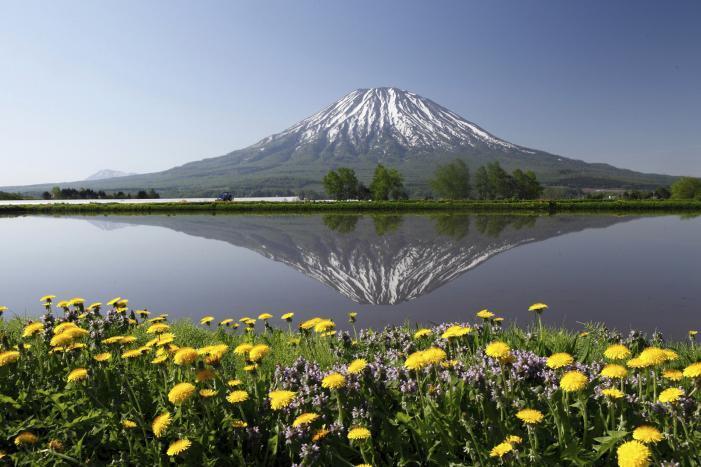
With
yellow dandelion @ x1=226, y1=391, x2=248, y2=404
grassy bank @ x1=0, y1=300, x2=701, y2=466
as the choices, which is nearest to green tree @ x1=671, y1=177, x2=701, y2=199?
grassy bank @ x1=0, y1=300, x2=701, y2=466

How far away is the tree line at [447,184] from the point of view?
124 metres

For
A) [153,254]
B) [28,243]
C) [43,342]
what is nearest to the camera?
[43,342]

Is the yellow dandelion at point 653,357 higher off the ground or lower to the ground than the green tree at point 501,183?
lower

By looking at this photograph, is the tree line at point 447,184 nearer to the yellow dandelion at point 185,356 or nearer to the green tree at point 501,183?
the green tree at point 501,183

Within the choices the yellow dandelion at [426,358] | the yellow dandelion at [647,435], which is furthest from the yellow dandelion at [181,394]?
the yellow dandelion at [647,435]

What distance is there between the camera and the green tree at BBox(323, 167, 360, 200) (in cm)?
12800

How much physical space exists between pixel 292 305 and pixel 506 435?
1168cm

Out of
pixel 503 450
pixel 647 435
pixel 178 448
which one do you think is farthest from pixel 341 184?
pixel 647 435

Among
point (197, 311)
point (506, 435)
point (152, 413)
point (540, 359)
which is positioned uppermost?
point (540, 359)

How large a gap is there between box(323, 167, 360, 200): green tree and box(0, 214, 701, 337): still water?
3658 inches

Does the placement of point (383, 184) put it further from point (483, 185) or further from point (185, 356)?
point (185, 356)

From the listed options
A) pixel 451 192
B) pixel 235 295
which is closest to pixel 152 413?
pixel 235 295

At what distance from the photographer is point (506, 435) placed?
3816 mm

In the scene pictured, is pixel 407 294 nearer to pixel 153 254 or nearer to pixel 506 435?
pixel 506 435
